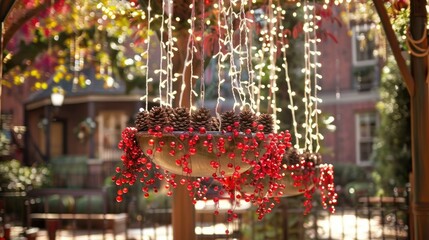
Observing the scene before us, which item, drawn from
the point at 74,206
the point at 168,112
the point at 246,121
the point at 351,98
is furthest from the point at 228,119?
the point at 351,98

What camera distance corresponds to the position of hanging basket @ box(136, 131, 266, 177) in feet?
11.0

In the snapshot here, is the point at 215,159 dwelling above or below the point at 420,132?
below

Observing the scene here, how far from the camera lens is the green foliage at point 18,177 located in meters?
13.4

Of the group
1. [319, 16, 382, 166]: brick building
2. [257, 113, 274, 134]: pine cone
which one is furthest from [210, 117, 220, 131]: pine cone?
[319, 16, 382, 166]: brick building

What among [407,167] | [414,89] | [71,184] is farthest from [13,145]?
[414,89]

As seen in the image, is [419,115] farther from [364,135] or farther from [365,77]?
[364,135]

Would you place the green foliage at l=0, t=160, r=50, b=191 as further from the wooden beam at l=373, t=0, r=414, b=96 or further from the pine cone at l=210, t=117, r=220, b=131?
the pine cone at l=210, t=117, r=220, b=131

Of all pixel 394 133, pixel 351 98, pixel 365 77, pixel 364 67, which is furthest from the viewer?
pixel 351 98

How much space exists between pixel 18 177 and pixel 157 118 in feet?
39.1

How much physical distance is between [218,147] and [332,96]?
2034 centimetres

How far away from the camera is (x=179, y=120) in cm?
346

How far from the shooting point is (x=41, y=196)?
642 inches

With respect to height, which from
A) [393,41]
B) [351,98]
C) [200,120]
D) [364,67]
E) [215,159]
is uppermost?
[364,67]

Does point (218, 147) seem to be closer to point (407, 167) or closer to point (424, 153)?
point (424, 153)
